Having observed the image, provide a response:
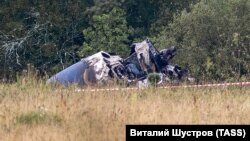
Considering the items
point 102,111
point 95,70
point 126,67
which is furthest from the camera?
point 126,67

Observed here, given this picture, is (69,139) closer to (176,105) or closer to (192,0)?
(176,105)

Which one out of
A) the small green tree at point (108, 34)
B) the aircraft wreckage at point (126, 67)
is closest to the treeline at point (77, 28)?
the small green tree at point (108, 34)

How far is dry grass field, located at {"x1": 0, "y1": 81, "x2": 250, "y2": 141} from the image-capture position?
7.06 m

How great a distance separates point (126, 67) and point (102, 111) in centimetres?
970

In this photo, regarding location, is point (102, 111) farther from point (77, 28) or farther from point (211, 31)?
point (77, 28)

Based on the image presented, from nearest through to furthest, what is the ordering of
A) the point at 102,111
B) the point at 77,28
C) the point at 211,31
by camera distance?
the point at 102,111 → the point at 211,31 → the point at 77,28

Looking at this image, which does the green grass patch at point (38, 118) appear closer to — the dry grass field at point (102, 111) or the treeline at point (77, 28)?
the dry grass field at point (102, 111)

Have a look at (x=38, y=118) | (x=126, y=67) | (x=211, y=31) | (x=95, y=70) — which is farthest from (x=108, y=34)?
(x=38, y=118)

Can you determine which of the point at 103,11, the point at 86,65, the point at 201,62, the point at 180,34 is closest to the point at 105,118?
the point at 86,65

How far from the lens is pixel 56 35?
3183 cm

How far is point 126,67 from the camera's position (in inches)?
683

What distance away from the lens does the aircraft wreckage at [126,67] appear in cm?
1609

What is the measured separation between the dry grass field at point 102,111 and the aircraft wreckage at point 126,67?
21.2ft

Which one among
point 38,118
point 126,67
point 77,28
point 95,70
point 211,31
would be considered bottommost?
point 38,118
